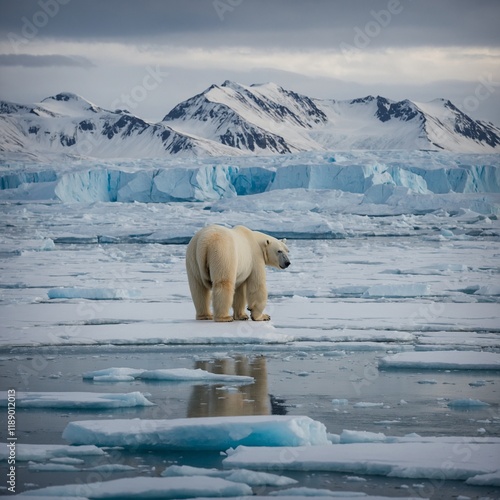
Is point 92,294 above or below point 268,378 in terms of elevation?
above

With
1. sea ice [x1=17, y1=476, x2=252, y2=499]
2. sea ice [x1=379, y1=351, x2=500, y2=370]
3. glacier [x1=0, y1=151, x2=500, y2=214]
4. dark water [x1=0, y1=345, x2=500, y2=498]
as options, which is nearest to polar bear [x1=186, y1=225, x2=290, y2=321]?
dark water [x1=0, y1=345, x2=500, y2=498]

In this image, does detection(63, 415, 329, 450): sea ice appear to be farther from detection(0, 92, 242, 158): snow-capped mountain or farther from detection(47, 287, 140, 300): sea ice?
detection(0, 92, 242, 158): snow-capped mountain

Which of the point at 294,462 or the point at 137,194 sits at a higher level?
the point at 137,194

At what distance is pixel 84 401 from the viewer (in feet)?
16.2

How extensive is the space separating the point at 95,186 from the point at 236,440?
130 ft

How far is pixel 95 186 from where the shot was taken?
43.1 metres

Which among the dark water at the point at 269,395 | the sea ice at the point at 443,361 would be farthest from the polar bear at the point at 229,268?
the sea ice at the point at 443,361

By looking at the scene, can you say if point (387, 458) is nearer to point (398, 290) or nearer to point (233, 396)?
point (233, 396)

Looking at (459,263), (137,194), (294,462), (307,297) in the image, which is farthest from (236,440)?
(137,194)

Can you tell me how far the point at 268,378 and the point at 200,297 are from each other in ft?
7.91

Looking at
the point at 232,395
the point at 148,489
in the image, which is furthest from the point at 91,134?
the point at 148,489

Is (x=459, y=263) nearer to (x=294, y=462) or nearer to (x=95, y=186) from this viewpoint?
(x=294, y=462)

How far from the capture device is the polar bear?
761cm

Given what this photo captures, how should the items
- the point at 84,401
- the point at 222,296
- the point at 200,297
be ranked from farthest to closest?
the point at 200,297
the point at 222,296
the point at 84,401
